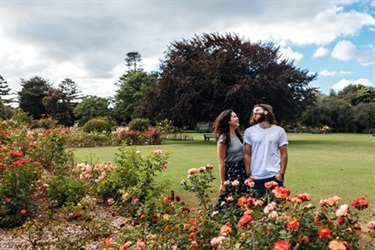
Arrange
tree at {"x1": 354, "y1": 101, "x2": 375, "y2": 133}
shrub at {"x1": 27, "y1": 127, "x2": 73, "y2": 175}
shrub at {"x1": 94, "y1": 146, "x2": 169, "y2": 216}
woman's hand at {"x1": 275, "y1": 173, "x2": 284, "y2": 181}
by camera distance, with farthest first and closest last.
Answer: tree at {"x1": 354, "y1": 101, "x2": 375, "y2": 133} → shrub at {"x1": 27, "y1": 127, "x2": 73, "y2": 175} → shrub at {"x1": 94, "y1": 146, "x2": 169, "y2": 216} → woman's hand at {"x1": 275, "y1": 173, "x2": 284, "y2": 181}

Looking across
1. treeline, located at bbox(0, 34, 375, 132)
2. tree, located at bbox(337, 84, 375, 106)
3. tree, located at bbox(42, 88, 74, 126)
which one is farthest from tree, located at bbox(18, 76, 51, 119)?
tree, located at bbox(337, 84, 375, 106)

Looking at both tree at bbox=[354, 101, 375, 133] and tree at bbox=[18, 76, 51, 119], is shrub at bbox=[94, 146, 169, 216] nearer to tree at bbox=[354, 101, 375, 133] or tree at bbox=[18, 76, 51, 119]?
tree at bbox=[354, 101, 375, 133]

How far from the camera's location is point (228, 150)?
3854 mm

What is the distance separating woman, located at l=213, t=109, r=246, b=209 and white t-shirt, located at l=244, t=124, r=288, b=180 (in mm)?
233

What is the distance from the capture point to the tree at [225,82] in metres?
21.5

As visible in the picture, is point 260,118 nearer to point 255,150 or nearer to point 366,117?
point 255,150

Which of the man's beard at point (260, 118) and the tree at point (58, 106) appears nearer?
the man's beard at point (260, 118)

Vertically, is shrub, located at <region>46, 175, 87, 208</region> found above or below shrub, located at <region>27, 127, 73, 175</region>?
below

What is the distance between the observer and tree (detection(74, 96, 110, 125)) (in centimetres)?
4578

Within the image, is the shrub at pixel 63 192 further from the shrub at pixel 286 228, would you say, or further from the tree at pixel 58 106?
the tree at pixel 58 106

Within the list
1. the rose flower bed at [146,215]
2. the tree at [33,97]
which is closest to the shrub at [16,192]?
the rose flower bed at [146,215]

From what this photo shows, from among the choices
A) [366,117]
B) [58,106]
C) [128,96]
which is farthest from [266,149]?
[58,106]

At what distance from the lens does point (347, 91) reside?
58062mm

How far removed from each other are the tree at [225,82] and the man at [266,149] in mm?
16456
